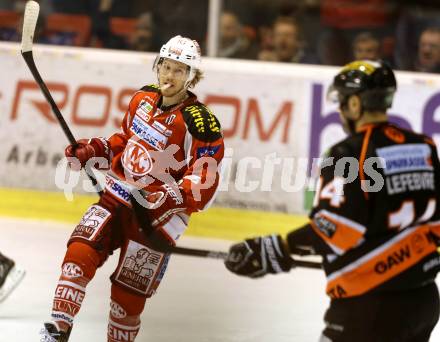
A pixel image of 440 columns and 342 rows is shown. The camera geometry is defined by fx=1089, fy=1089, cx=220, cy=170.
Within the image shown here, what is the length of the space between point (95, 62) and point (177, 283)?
84.3 inches

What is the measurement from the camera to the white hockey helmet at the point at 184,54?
4445 millimetres

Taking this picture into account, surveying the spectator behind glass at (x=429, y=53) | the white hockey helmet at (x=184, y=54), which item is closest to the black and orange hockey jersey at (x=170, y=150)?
the white hockey helmet at (x=184, y=54)

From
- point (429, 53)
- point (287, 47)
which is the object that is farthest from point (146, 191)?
point (429, 53)

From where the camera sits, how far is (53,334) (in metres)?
4.15

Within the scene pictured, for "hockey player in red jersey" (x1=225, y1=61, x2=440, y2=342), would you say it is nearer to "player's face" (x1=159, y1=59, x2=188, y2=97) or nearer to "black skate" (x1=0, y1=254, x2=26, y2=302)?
"player's face" (x1=159, y1=59, x2=188, y2=97)

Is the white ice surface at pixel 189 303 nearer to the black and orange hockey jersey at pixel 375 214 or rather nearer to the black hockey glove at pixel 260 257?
the black hockey glove at pixel 260 257

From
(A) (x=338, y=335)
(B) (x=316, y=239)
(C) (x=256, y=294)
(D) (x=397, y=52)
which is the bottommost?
(C) (x=256, y=294)

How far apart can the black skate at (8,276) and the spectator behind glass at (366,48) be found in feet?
10.2

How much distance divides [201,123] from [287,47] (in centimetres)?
334

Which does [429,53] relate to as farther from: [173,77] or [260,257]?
[260,257]

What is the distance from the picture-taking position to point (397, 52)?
759 cm

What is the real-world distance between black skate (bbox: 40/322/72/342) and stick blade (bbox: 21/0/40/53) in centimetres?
137

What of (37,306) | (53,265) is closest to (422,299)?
(37,306)

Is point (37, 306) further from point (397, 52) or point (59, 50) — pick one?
point (397, 52)
